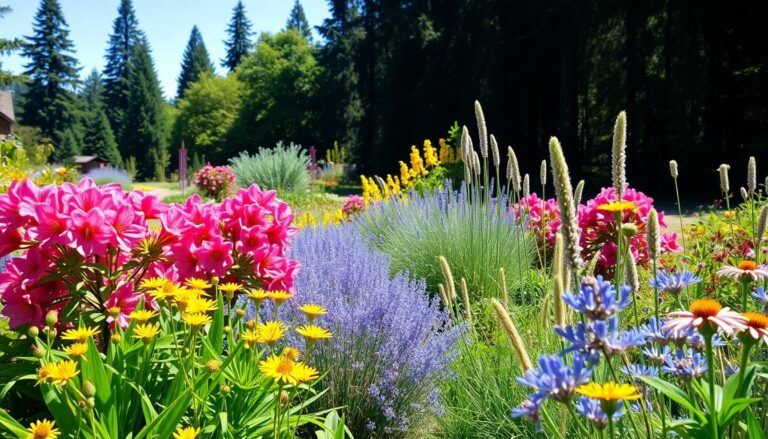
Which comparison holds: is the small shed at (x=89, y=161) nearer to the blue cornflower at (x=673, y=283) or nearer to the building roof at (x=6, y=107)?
the building roof at (x=6, y=107)

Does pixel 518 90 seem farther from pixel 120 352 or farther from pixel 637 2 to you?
pixel 120 352

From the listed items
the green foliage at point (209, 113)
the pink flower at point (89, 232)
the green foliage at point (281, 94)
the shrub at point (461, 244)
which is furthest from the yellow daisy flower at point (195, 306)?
the green foliage at point (209, 113)

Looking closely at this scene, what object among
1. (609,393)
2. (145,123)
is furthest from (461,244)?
(145,123)

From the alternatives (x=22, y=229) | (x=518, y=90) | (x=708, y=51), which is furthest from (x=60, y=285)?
(x=518, y=90)

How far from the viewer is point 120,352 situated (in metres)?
1.55

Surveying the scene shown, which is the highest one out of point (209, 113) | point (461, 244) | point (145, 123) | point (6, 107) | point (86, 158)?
point (209, 113)

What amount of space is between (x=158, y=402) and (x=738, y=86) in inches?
637

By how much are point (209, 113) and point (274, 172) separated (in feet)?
117

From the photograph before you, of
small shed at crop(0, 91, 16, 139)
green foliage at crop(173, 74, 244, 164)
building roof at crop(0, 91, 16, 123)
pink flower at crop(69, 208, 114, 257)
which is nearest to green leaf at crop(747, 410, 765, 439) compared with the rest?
pink flower at crop(69, 208, 114, 257)

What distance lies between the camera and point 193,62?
64562 millimetres

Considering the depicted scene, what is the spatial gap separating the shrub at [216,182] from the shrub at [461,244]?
10.1 meters

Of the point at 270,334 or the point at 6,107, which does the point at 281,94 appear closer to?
the point at 6,107

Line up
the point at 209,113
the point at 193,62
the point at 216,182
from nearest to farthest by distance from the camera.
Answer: the point at 216,182, the point at 209,113, the point at 193,62

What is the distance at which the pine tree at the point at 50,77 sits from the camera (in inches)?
1848
